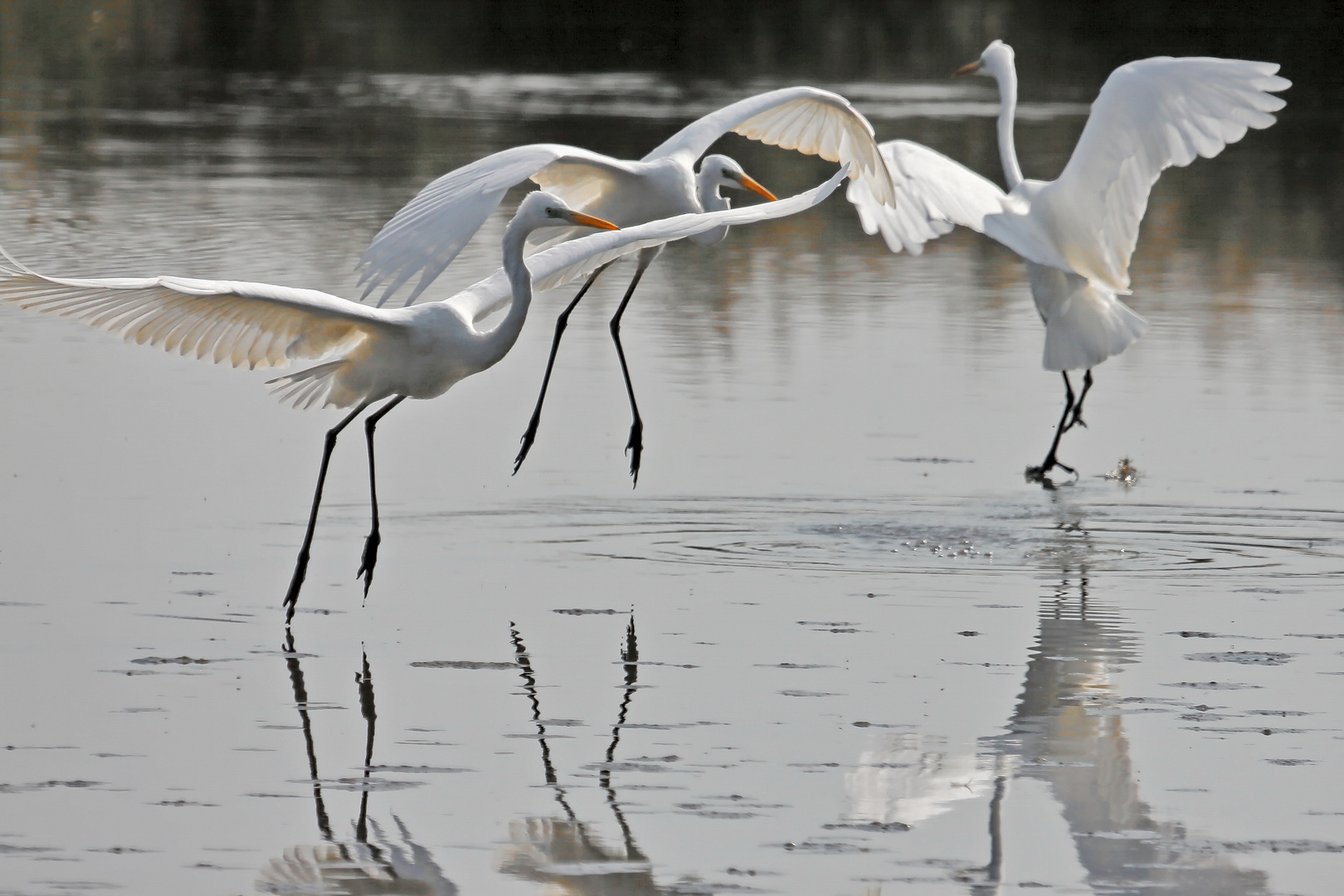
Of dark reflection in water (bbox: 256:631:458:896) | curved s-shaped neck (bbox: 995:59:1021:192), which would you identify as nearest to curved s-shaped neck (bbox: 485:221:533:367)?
dark reflection in water (bbox: 256:631:458:896)

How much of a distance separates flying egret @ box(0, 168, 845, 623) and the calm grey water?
2.47 ft

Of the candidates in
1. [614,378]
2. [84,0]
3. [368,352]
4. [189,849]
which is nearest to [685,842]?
[189,849]

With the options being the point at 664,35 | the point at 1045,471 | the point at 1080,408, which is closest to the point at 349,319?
the point at 1045,471

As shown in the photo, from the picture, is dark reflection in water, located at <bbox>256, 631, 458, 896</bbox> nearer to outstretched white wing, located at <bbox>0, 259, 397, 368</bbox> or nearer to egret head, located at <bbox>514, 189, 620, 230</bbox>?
outstretched white wing, located at <bbox>0, 259, 397, 368</bbox>

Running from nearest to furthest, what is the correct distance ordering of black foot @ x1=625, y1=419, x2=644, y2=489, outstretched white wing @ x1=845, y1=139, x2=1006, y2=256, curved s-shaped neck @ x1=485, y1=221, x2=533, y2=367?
curved s-shaped neck @ x1=485, y1=221, x2=533, y2=367
black foot @ x1=625, y1=419, x2=644, y2=489
outstretched white wing @ x1=845, y1=139, x2=1006, y2=256

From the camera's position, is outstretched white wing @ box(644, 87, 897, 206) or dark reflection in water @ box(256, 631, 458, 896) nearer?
dark reflection in water @ box(256, 631, 458, 896)

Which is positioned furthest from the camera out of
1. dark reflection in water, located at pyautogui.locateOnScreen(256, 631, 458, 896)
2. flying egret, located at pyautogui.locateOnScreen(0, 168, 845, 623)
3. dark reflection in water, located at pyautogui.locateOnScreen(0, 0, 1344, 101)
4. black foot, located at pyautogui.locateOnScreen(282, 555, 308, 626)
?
dark reflection in water, located at pyautogui.locateOnScreen(0, 0, 1344, 101)

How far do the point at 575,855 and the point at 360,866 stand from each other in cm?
54

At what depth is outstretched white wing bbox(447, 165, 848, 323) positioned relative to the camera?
839 centimetres

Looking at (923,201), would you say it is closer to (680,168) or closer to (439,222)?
(680,168)

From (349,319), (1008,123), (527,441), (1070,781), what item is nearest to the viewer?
(1070,781)

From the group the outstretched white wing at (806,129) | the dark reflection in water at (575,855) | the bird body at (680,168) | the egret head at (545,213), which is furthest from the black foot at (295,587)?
the outstretched white wing at (806,129)

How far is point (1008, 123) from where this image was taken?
12758 millimetres

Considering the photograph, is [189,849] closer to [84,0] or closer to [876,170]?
[876,170]
